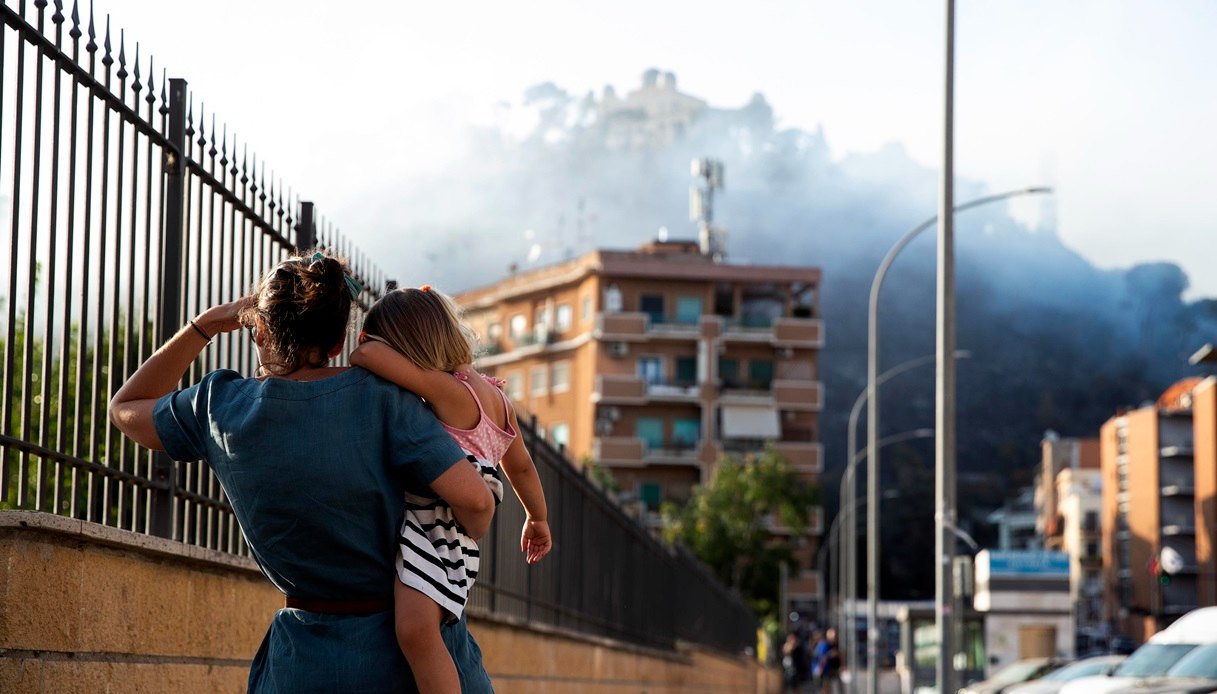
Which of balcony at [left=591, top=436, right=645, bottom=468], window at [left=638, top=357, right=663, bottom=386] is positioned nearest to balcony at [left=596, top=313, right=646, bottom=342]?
window at [left=638, top=357, right=663, bottom=386]

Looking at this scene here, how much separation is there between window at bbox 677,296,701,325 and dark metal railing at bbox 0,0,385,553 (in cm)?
8727

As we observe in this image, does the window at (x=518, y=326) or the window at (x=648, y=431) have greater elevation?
the window at (x=518, y=326)

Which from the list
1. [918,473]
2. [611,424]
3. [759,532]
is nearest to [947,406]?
[759,532]

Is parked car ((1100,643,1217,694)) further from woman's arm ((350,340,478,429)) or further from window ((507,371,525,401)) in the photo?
window ((507,371,525,401))

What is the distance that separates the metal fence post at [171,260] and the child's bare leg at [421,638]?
2419 millimetres

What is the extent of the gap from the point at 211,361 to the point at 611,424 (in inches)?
3420

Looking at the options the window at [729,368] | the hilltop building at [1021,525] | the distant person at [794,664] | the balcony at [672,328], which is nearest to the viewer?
the distant person at [794,664]

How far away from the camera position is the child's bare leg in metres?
3.75

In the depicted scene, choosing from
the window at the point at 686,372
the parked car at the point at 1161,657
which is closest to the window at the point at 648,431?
the window at the point at 686,372

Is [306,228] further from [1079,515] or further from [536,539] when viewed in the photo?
[1079,515]

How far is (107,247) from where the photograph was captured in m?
5.53

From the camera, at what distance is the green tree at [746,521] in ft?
275

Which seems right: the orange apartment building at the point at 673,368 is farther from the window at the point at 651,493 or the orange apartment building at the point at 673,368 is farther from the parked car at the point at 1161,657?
the parked car at the point at 1161,657

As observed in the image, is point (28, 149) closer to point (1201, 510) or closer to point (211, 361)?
point (211, 361)
